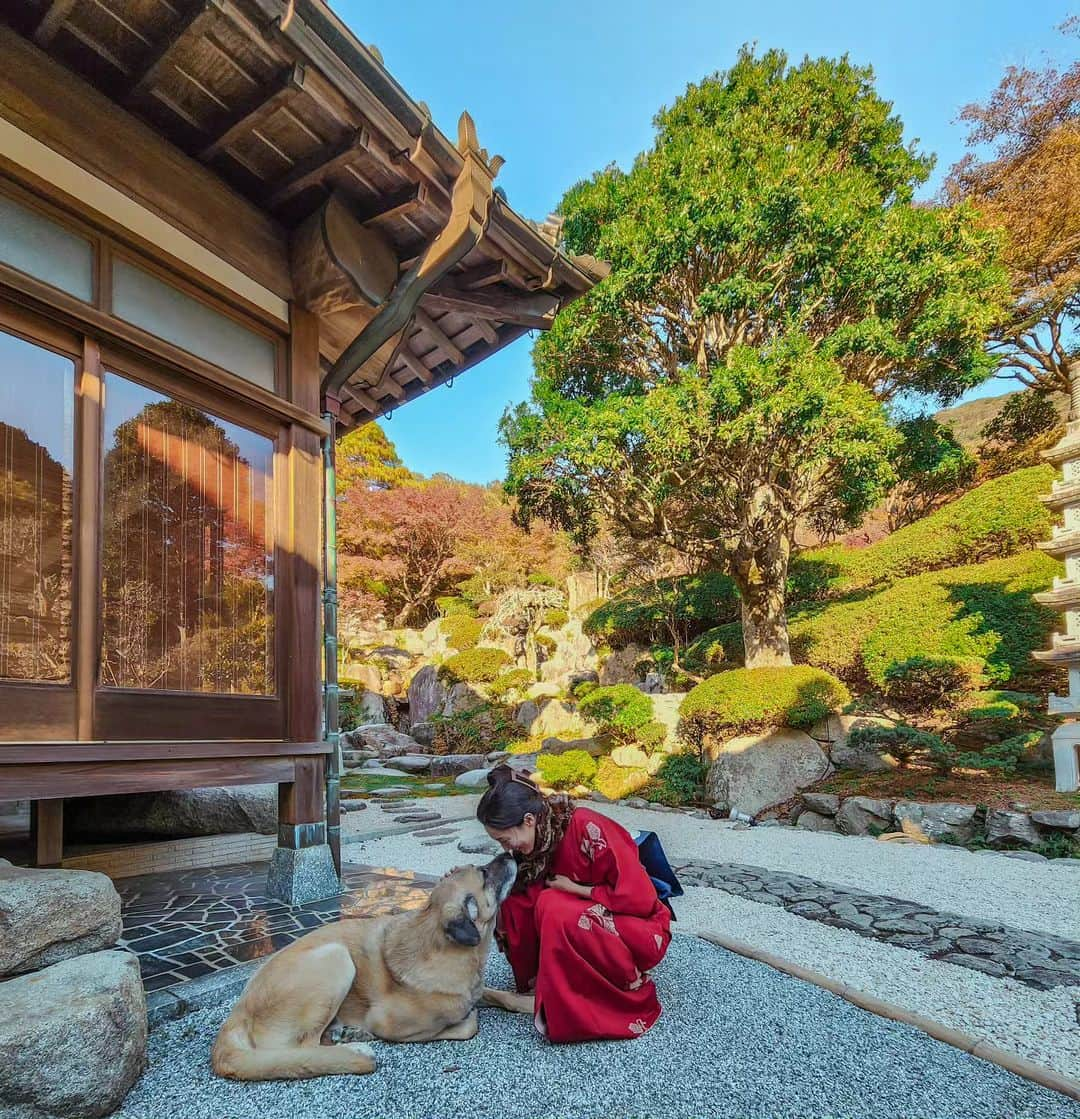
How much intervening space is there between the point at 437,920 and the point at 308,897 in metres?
1.95

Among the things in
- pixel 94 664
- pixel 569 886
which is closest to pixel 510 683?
pixel 94 664

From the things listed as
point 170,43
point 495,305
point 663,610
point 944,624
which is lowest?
point 944,624

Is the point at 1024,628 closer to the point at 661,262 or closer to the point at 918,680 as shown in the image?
the point at 918,680

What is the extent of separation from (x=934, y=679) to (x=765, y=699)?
7.40 ft

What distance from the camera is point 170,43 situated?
3055 millimetres

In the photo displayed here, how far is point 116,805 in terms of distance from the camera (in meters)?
5.11

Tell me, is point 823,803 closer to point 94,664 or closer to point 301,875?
point 301,875

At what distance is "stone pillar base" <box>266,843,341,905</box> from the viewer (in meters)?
3.78

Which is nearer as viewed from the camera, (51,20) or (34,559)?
(51,20)

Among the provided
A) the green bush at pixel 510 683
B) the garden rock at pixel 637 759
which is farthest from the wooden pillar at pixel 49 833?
the green bush at pixel 510 683

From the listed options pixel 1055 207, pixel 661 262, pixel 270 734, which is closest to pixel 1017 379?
pixel 1055 207

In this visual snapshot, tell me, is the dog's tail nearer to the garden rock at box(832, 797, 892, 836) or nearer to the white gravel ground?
the white gravel ground

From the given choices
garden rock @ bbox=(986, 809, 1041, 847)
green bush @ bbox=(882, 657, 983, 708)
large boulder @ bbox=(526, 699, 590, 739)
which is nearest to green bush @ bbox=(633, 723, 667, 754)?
large boulder @ bbox=(526, 699, 590, 739)

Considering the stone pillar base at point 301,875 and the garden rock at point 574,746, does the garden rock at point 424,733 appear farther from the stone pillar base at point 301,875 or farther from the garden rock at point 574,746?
the stone pillar base at point 301,875
